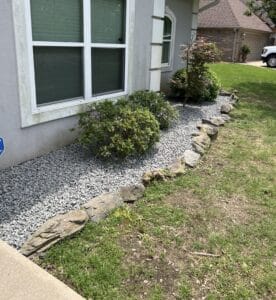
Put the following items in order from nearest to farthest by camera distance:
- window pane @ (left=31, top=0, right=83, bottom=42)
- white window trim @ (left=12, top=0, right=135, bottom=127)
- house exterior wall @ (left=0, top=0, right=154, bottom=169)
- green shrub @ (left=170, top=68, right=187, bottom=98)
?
house exterior wall @ (left=0, top=0, right=154, bottom=169)
white window trim @ (left=12, top=0, right=135, bottom=127)
window pane @ (left=31, top=0, right=83, bottom=42)
green shrub @ (left=170, top=68, right=187, bottom=98)

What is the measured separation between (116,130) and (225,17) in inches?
931

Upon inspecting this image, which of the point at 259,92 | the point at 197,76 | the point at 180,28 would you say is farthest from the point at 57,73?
the point at 259,92

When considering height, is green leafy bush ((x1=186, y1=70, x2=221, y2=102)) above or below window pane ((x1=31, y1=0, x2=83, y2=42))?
below

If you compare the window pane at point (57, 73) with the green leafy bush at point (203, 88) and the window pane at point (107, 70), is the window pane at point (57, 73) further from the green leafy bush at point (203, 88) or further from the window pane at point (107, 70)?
the green leafy bush at point (203, 88)

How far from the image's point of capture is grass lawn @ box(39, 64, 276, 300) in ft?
8.14

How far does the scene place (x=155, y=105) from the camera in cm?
543

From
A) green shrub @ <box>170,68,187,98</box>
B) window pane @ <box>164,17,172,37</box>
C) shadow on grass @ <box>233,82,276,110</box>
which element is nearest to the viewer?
green shrub @ <box>170,68,187,98</box>

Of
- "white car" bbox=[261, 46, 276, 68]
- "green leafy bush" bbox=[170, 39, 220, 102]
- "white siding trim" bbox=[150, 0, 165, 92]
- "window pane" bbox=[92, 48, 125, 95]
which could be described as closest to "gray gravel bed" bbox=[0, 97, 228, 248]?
"window pane" bbox=[92, 48, 125, 95]

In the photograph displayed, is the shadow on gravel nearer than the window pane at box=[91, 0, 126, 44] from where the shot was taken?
Yes

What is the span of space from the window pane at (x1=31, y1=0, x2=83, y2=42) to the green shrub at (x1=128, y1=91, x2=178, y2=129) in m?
1.36

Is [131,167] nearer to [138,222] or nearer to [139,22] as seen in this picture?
[138,222]

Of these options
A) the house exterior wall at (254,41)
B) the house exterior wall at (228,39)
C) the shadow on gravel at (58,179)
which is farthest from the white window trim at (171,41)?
the house exterior wall at (254,41)

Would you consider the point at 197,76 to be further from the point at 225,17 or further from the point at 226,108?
the point at 225,17

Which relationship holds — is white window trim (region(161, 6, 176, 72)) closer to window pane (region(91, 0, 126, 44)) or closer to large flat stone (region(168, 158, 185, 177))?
window pane (region(91, 0, 126, 44))
